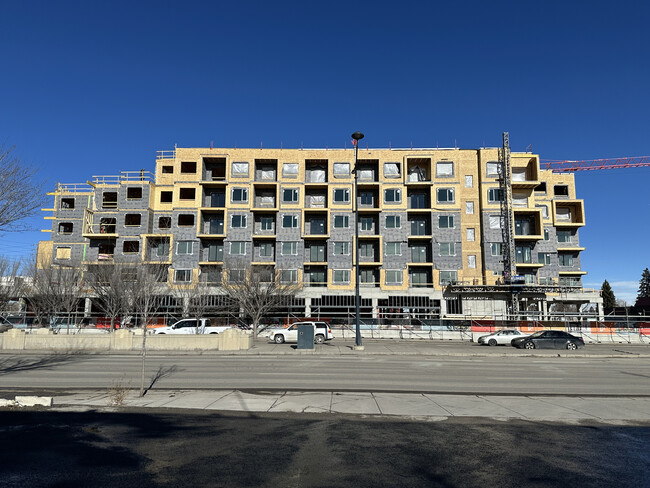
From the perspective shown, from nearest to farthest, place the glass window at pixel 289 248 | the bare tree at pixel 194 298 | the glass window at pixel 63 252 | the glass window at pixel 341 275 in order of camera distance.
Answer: the bare tree at pixel 194 298 → the glass window at pixel 341 275 → the glass window at pixel 289 248 → the glass window at pixel 63 252

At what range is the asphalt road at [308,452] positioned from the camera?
212 inches

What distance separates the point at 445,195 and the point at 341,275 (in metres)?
15.3

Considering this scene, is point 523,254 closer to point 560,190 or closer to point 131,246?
point 560,190

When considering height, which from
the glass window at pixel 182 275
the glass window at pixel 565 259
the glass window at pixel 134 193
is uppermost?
the glass window at pixel 134 193

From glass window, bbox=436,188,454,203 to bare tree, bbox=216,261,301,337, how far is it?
20.6m

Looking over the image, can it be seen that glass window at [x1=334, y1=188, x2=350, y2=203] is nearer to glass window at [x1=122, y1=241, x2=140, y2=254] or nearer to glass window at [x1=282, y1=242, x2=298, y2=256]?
glass window at [x1=282, y1=242, x2=298, y2=256]

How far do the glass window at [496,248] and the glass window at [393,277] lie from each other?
35.7 ft

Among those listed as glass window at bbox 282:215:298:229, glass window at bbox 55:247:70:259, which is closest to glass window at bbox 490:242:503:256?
glass window at bbox 282:215:298:229

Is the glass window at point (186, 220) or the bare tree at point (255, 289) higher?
the glass window at point (186, 220)

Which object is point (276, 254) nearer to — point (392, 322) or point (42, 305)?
point (392, 322)

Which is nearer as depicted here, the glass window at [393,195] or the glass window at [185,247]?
the glass window at [185,247]

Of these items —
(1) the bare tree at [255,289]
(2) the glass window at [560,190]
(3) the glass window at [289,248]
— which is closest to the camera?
(1) the bare tree at [255,289]

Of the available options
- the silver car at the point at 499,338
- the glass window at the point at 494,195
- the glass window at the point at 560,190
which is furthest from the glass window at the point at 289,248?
the glass window at the point at 560,190

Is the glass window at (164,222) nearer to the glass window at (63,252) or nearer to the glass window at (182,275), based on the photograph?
the glass window at (182,275)
